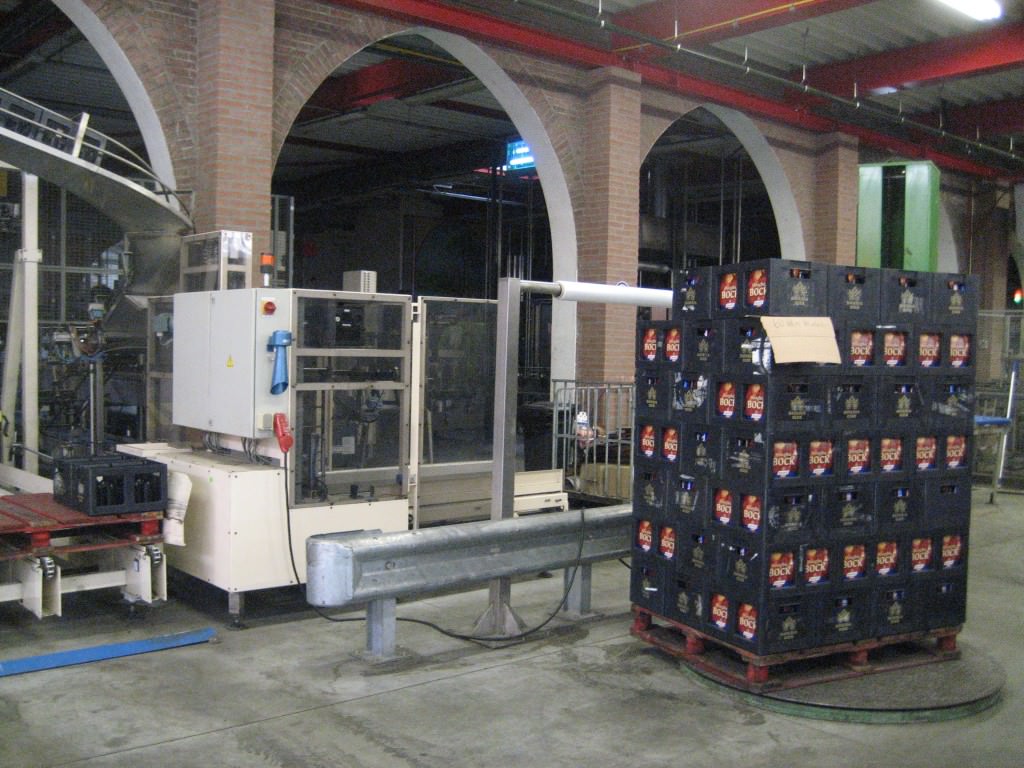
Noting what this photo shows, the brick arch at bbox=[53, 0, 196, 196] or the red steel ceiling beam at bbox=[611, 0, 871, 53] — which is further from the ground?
the red steel ceiling beam at bbox=[611, 0, 871, 53]

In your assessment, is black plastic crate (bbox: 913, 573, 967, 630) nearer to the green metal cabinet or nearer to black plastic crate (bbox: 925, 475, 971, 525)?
black plastic crate (bbox: 925, 475, 971, 525)

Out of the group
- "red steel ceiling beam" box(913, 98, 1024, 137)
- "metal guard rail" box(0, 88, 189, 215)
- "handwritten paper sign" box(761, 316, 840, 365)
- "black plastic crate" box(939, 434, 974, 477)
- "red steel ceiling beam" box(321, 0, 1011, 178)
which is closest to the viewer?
"handwritten paper sign" box(761, 316, 840, 365)

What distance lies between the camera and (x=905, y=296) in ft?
17.0

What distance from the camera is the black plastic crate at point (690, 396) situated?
5.06 metres

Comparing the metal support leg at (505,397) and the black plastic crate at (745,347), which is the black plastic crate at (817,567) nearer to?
the black plastic crate at (745,347)

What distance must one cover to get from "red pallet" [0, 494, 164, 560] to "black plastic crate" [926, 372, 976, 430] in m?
4.35

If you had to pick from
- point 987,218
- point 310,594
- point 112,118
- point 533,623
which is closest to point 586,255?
point 533,623

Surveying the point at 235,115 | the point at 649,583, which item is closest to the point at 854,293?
the point at 649,583

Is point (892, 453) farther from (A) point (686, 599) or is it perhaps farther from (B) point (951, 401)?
Answer: (A) point (686, 599)

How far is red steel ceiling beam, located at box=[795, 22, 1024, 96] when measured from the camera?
34.7ft

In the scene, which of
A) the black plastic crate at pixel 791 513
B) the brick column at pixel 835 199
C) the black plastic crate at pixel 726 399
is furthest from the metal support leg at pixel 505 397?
the brick column at pixel 835 199

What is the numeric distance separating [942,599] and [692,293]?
6.95 feet

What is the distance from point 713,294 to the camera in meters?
5.09

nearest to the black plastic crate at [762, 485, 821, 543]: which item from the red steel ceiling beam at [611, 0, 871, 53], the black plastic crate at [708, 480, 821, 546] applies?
the black plastic crate at [708, 480, 821, 546]
